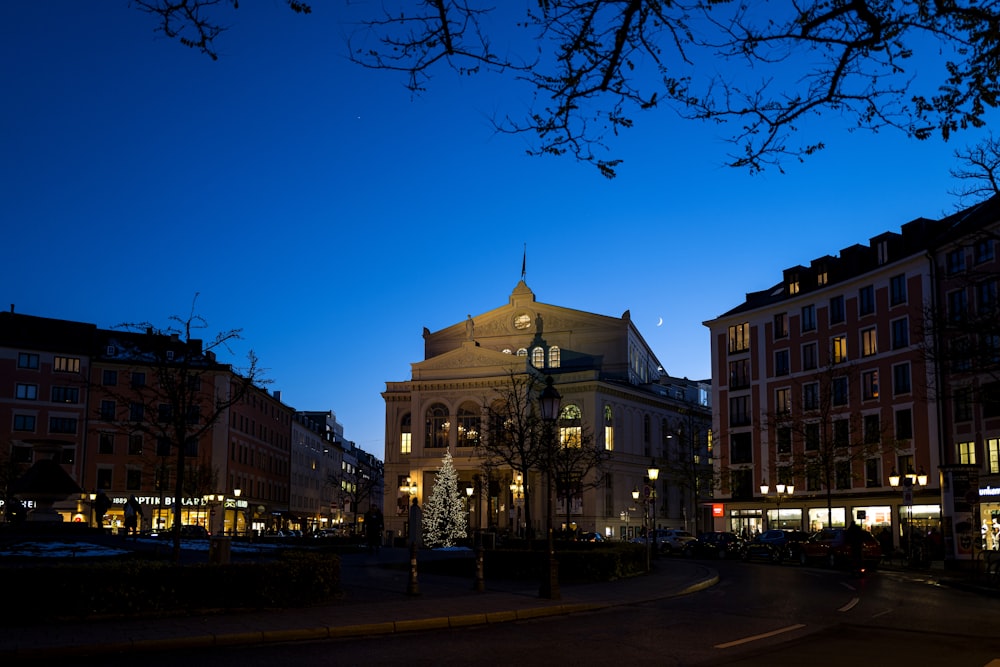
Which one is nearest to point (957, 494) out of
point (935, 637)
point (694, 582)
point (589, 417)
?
point (694, 582)

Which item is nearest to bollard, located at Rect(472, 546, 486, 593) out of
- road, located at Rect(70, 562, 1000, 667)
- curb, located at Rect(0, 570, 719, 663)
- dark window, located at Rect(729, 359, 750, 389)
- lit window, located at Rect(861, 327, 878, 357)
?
curb, located at Rect(0, 570, 719, 663)

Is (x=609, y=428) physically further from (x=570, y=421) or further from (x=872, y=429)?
(x=872, y=429)

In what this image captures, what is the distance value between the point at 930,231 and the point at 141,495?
6419 cm

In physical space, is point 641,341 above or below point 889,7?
above

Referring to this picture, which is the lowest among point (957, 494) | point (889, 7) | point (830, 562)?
point (830, 562)

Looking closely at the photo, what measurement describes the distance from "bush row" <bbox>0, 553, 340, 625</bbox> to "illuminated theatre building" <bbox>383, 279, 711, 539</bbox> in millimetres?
60971

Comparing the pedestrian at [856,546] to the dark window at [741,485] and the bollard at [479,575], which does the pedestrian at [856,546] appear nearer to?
the bollard at [479,575]

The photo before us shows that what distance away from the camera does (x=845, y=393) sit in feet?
211

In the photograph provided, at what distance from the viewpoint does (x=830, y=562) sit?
39656 mm

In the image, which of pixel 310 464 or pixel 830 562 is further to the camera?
pixel 310 464

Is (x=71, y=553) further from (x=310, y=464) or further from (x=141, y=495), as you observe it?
(x=310, y=464)

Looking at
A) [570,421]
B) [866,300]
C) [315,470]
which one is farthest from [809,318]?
[315,470]

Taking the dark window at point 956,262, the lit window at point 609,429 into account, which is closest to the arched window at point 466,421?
the lit window at point 609,429

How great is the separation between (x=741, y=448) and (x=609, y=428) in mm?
16663
